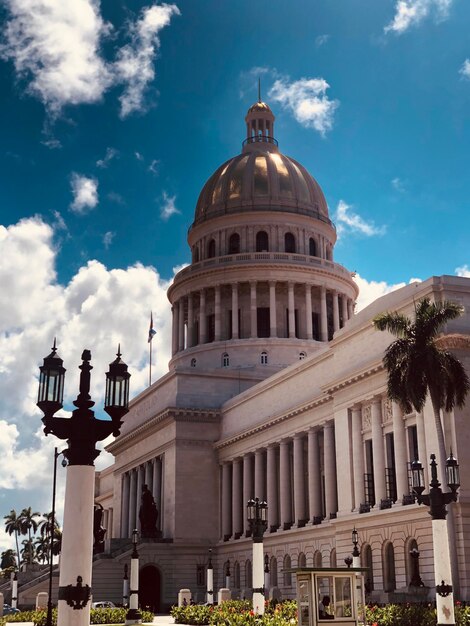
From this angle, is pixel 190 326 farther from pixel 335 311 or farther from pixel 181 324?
pixel 335 311

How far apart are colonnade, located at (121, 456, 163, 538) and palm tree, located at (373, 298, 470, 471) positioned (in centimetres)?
4275

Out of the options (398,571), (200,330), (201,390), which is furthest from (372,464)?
(200,330)

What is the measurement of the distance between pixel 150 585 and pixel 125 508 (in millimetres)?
17656

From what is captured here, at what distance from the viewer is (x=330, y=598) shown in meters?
28.0

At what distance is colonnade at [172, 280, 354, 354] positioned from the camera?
92.9m

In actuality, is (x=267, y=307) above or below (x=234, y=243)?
below

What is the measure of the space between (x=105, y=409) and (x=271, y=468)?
52.9 metres

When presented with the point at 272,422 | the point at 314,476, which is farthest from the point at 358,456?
the point at 272,422

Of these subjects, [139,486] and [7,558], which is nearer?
[139,486]

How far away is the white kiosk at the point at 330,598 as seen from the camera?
2666cm

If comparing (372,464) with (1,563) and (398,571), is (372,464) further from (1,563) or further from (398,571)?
(1,563)

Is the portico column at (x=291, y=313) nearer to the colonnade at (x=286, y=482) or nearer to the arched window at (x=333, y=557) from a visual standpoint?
the colonnade at (x=286, y=482)

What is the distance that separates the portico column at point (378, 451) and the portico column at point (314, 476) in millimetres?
10673

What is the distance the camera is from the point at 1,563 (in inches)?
7648
